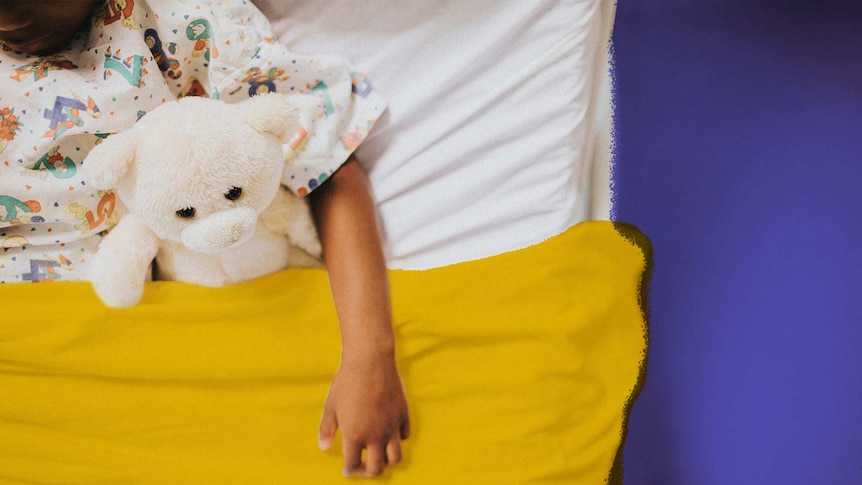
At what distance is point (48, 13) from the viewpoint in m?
0.60

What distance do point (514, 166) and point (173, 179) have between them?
0.36 metres

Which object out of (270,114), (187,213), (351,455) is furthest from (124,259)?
(351,455)

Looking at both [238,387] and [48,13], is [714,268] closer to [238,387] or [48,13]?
[238,387]

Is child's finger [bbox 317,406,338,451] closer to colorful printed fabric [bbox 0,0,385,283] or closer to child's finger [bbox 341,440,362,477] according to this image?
child's finger [bbox 341,440,362,477]

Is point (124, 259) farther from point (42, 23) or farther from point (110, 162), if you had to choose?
point (42, 23)

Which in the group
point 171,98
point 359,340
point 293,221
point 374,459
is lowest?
point 374,459

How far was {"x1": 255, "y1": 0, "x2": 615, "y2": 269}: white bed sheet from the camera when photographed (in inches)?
27.3

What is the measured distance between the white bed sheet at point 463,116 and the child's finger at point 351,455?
20cm

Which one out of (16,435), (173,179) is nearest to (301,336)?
(173,179)

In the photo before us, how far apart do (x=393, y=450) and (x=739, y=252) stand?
1.86 ft

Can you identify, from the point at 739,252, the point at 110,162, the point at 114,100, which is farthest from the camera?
the point at 739,252

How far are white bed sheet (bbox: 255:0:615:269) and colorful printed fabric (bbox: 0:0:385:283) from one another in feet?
0.15

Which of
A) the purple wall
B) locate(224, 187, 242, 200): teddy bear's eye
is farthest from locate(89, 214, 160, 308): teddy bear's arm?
the purple wall

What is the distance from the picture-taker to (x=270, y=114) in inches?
23.0
